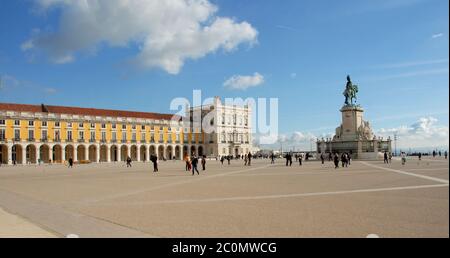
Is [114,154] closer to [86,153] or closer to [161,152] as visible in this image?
[86,153]

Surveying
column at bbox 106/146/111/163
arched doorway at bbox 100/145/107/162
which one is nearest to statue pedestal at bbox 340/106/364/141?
column at bbox 106/146/111/163

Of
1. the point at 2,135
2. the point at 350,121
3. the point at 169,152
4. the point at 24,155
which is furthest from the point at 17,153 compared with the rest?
the point at 350,121

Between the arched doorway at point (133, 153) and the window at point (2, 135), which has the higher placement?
the window at point (2, 135)

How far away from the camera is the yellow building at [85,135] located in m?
62.2

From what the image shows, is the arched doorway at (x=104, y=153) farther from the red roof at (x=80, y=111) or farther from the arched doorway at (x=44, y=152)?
the arched doorway at (x=44, y=152)

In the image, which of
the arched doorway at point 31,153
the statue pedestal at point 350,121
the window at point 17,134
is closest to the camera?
the statue pedestal at point 350,121

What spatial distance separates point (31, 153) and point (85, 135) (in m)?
8.77

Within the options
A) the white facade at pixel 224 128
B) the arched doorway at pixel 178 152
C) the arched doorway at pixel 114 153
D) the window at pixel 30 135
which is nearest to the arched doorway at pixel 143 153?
the arched doorway at pixel 114 153

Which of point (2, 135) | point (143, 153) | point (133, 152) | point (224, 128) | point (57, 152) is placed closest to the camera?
point (2, 135)

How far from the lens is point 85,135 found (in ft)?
229

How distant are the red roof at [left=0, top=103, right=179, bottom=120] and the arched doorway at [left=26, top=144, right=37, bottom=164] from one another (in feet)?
20.4

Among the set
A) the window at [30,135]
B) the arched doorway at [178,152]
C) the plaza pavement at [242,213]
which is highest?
the window at [30,135]
